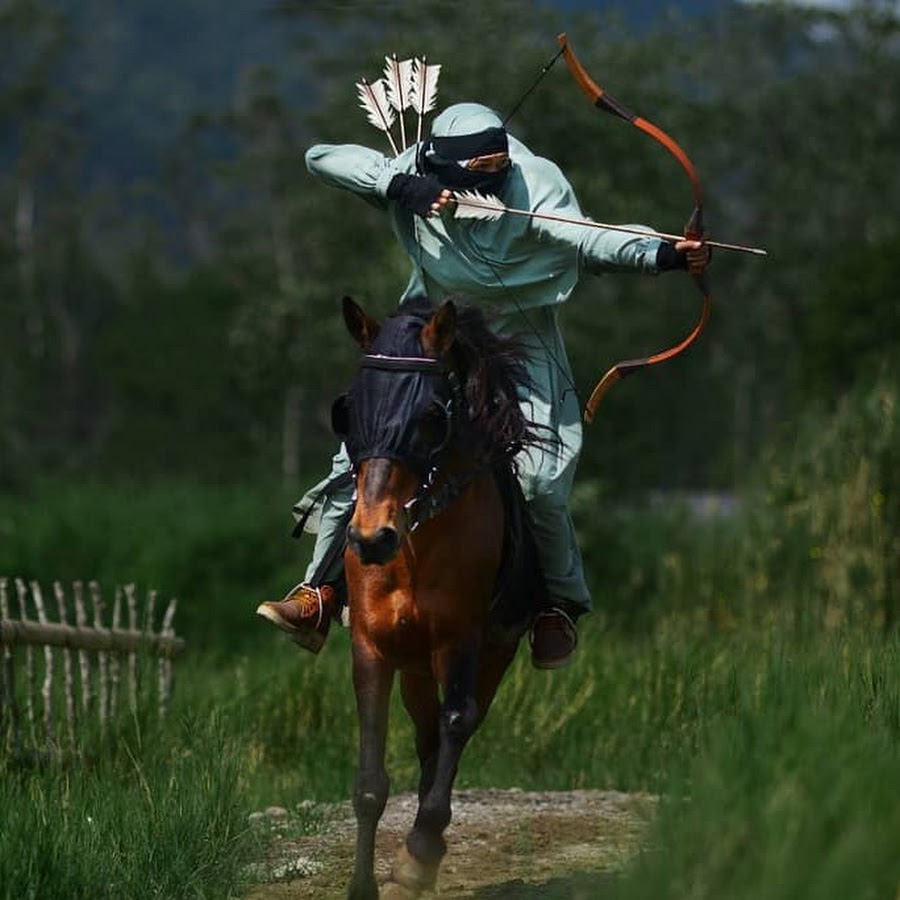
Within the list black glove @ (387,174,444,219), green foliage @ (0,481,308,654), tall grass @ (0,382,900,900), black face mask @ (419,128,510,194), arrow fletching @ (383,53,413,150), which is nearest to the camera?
tall grass @ (0,382,900,900)

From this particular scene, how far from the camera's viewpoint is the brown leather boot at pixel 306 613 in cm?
749

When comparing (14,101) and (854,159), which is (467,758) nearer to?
(854,159)

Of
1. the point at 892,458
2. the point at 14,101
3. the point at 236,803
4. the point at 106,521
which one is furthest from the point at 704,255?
the point at 14,101

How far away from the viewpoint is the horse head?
6543 millimetres

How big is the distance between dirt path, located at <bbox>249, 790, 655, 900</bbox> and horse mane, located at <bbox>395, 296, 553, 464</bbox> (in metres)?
1.23

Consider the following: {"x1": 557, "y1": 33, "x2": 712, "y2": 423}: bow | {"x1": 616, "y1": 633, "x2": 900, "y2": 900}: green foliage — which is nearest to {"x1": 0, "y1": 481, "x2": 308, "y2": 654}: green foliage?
{"x1": 557, "y1": 33, "x2": 712, "y2": 423}: bow

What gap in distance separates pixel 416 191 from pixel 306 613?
147cm

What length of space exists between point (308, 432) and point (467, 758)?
4119 centimetres

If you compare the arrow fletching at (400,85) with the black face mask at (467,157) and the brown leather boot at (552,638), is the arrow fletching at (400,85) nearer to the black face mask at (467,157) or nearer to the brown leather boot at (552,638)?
the black face mask at (467,157)

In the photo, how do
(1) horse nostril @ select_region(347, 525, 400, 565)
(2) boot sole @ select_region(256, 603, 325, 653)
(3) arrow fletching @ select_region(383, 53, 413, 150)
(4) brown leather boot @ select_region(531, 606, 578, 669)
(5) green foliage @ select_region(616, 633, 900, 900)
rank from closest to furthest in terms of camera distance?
(5) green foliage @ select_region(616, 633, 900, 900)
(1) horse nostril @ select_region(347, 525, 400, 565)
(2) boot sole @ select_region(256, 603, 325, 653)
(4) brown leather boot @ select_region(531, 606, 578, 669)
(3) arrow fletching @ select_region(383, 53, 413, 150)

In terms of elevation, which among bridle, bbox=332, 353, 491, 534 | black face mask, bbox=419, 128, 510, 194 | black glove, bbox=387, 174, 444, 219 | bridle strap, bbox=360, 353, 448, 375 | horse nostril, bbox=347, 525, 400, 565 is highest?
black face mask, bbox=419, 128, 510, 194

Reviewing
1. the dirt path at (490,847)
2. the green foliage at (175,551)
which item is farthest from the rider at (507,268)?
the green foliage at (175,551)

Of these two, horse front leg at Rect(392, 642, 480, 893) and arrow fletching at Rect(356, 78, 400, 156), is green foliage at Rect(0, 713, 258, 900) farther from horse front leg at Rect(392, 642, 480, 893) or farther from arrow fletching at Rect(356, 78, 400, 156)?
arrow fletching at Rect(356, 78, 400, 156)

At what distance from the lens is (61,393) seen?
216 ft
